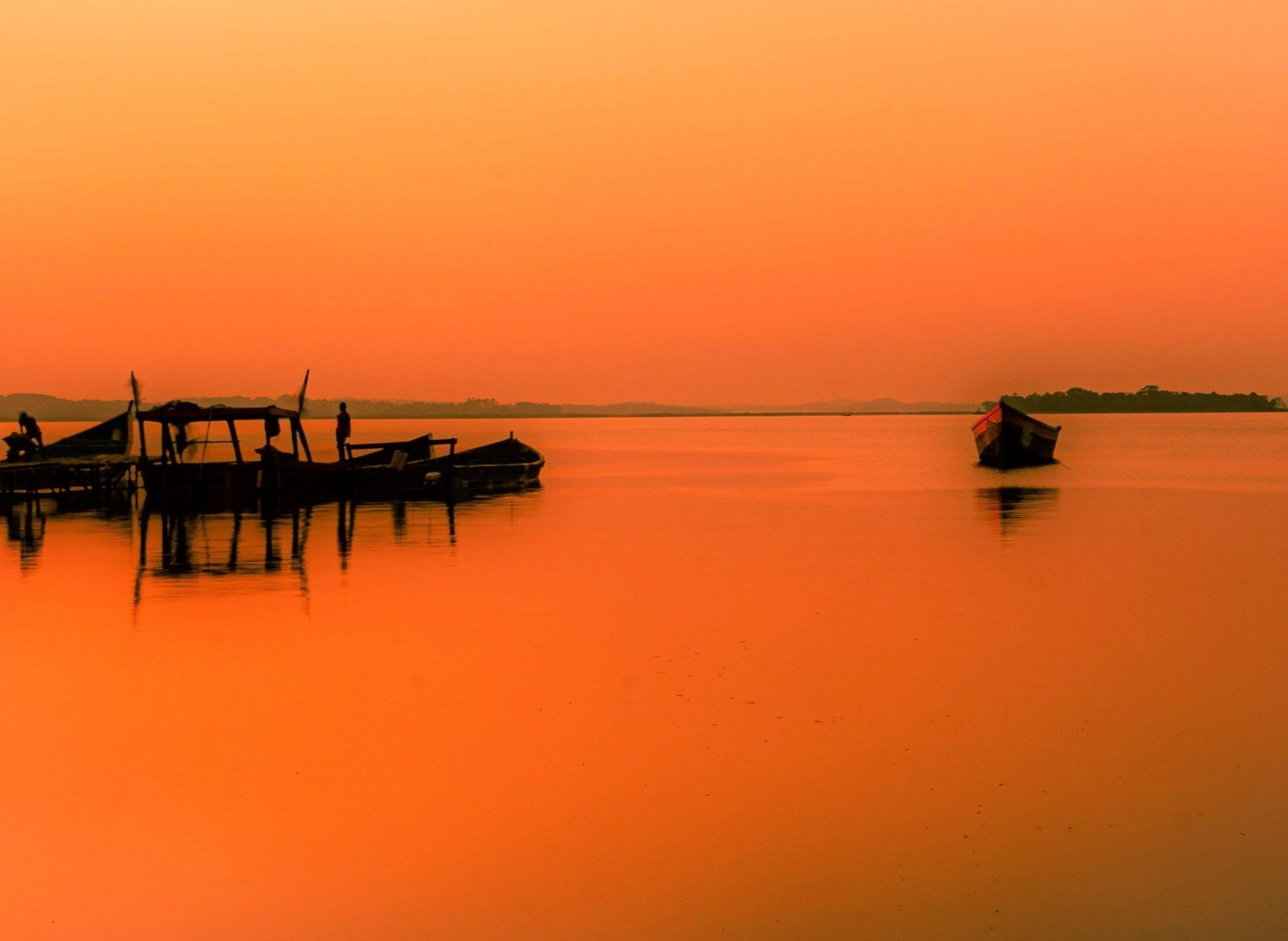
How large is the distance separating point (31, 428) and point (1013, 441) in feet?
142

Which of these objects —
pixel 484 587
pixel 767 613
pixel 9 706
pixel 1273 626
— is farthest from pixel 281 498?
pixel 1273 626

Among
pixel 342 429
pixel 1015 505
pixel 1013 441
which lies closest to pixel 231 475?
pixel 342 429

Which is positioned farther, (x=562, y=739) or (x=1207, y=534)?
(x=1207, y=534)

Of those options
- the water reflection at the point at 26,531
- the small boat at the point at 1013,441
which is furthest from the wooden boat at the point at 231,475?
the small boat at the point at 1013,441

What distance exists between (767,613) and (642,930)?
1118cm

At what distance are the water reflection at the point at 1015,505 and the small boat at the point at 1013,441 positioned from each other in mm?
14533

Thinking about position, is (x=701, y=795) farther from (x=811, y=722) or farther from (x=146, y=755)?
(x=146, y=755)

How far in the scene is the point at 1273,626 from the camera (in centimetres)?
1688

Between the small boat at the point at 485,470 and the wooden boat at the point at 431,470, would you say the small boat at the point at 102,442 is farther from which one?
the small boat at the point at 485,470

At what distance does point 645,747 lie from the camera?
10.8 metres

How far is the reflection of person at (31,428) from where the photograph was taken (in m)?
39.3

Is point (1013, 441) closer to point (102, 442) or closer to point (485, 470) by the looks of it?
point (485, 470)

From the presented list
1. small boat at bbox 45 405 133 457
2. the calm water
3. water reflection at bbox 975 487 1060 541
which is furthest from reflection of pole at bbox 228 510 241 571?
water reflection at bbox 975 487 1060 541

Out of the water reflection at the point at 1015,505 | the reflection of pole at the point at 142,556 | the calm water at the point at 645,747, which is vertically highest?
the calm water at the point at 645,747
